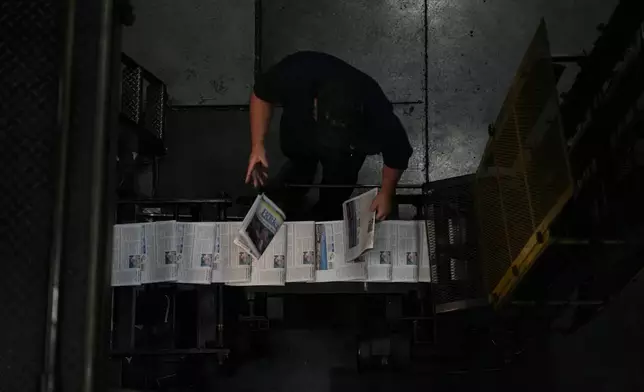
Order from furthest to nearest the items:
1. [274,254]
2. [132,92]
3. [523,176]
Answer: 1. [132,92]
2. [274,254]
3. [523,176]

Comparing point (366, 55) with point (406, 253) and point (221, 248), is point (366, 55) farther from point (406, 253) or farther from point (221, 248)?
point (221, 248)

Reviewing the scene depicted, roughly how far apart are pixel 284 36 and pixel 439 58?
2.38 ft

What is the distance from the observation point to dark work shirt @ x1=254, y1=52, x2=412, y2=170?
2.08 m

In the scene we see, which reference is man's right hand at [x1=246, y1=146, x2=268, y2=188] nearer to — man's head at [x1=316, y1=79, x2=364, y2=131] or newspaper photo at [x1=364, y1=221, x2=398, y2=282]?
man's head at [x1=316, y1=79, x2=364, y2=131]

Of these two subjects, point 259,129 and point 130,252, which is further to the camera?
point 259,129

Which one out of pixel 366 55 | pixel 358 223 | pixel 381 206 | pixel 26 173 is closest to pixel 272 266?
pixel 358 223

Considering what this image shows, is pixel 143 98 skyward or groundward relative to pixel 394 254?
skyward

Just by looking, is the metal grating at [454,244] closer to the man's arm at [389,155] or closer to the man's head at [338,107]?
the man's arm at [389,155]

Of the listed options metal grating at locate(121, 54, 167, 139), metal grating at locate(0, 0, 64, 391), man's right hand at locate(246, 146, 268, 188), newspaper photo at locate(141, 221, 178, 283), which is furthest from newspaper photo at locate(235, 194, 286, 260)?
metal grating at locate(0, 0, 64, 391)

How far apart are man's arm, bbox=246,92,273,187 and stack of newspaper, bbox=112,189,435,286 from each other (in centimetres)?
21

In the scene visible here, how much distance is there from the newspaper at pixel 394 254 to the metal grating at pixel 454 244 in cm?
6

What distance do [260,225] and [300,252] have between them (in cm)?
20

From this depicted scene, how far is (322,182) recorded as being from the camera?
241 cm

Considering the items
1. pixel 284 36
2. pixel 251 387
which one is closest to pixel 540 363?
pixel 251 387
